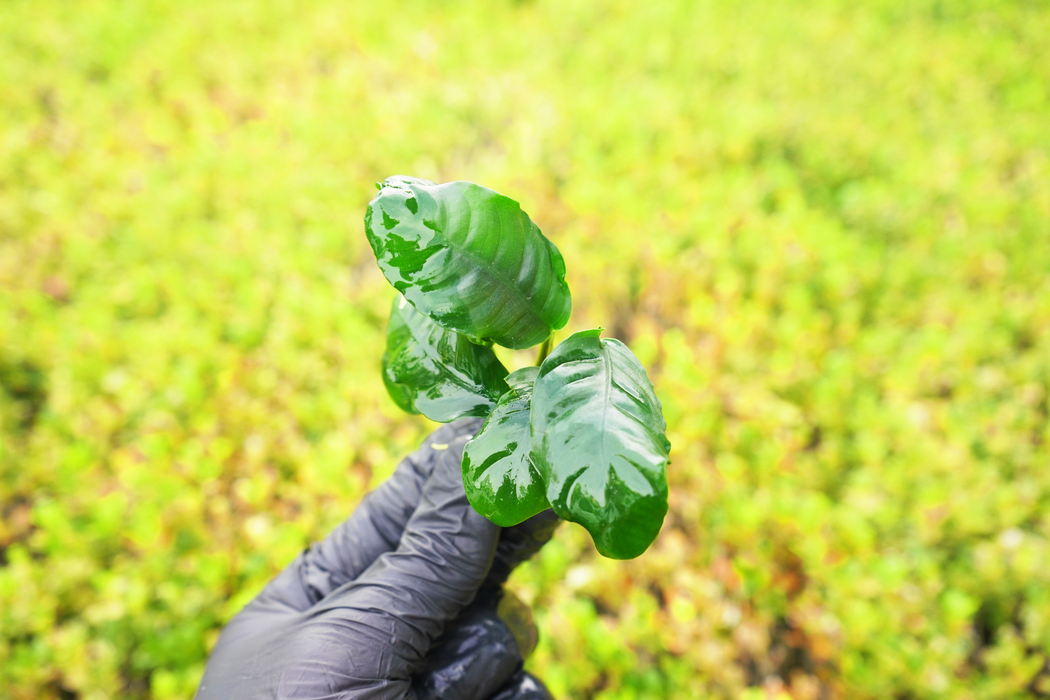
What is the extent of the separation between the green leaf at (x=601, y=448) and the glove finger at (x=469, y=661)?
0.53 meters

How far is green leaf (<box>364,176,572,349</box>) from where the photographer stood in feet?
2.03

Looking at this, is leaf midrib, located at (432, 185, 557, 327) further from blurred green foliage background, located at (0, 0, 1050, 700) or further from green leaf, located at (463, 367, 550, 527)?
blurred green foliage background, located at (0, 0, 1050, 700)

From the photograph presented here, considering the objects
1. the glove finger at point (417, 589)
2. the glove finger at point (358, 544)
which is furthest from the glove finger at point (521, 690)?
the glove finger at point (358, 544)

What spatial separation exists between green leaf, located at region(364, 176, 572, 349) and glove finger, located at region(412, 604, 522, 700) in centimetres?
57

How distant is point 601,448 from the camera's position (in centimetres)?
56

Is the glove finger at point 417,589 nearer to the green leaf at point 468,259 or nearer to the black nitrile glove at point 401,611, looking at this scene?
the black nitrile glove at point 401,611

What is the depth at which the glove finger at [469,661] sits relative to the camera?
0.94 m

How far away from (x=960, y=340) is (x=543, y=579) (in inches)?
61.3

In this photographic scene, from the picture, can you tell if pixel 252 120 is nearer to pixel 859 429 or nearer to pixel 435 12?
pixel 435 12

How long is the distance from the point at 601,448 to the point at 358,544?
71cm

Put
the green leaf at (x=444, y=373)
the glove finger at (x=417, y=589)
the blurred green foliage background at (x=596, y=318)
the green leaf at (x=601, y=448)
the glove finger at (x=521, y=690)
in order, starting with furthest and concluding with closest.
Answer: the blurred green foliage background at (x=596, y=318) < the glove finger at (x=521, y=690) < the glove finger at (x=417, y=589) < the green leaf at (x=444, y=373) < the green leaf at (x=601, y=448)

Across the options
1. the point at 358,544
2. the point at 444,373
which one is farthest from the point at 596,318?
the point at 444,373

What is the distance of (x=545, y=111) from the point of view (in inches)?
109

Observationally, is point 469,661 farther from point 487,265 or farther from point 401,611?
point 487,265
